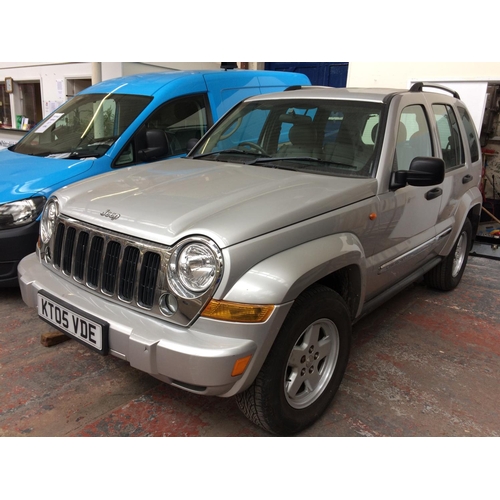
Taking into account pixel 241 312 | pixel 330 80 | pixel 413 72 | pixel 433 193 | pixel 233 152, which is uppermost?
pixel 413 72

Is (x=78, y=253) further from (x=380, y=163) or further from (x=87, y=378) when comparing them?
(x=380, y=163)

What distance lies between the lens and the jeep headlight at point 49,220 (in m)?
2.85

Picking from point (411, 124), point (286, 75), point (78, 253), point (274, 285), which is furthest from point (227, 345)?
point (286, 75)

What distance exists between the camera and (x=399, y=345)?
3625 millimetres

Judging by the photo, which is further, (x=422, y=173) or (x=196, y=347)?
(x=422, y=173)

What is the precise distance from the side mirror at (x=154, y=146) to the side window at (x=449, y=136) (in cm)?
235

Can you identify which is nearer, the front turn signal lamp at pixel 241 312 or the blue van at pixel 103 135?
the front turn signal lamp at pixel 241 312

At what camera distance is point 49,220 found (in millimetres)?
2898

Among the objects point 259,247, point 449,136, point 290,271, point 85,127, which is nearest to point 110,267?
point 259,247

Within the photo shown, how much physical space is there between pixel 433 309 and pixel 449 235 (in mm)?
692

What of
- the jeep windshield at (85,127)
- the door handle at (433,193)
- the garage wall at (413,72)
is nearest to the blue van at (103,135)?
the jeep windshield at (85,127)

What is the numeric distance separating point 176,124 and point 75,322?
2.99 meters

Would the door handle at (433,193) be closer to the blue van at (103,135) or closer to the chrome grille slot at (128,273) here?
the blue van at (103,135)

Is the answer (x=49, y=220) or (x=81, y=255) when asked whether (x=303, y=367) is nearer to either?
(x=81, y=255)
